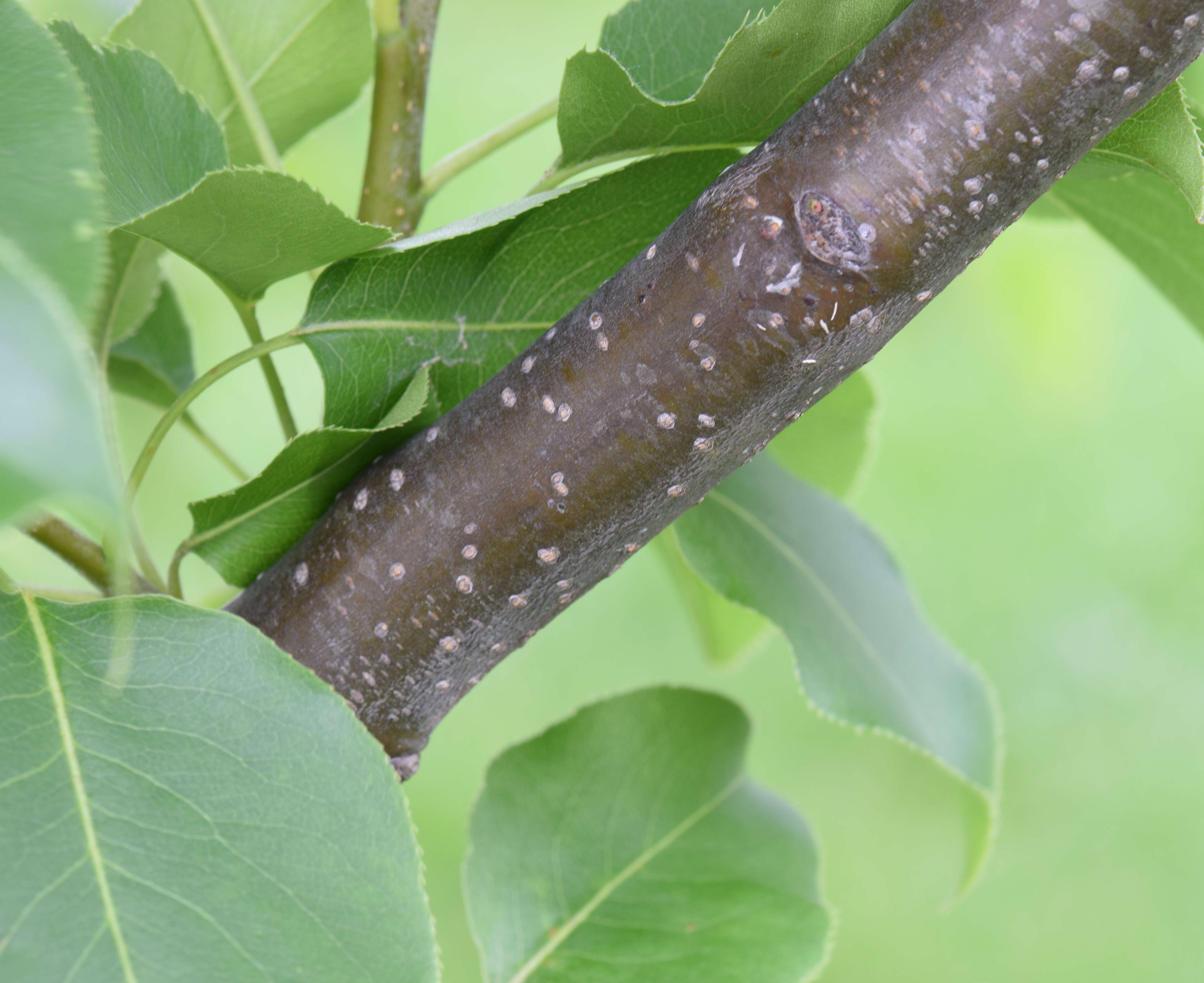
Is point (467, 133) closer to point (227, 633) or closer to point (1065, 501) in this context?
point (1065, 501)

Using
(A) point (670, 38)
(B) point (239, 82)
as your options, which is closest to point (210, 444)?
(B) point (239, 82)

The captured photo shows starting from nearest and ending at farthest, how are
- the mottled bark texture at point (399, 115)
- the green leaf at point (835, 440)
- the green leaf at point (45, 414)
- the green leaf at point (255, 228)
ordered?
1. the green leaf at point (45, 414)
2. the green leaf at point (255, 228)
3. the mottled bark texture at point (399, 115)
4. the green leaf at point (835, 440)

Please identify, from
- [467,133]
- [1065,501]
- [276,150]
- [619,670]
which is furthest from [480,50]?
[276,150]

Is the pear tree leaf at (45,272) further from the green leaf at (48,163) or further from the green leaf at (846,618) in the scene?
the green leaf at (846,618)

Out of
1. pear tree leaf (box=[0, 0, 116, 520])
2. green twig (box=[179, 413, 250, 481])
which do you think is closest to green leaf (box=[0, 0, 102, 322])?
pear tree leaf (box=[0, 0, 116, 520])

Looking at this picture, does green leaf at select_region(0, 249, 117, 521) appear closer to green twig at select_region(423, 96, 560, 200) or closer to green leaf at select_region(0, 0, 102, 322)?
green leaf at select_region(0, 0, 102, 322)

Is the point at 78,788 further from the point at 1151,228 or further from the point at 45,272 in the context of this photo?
the point at 1151,228

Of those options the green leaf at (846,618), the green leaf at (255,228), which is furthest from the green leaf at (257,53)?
the green leaf at (846,618)
